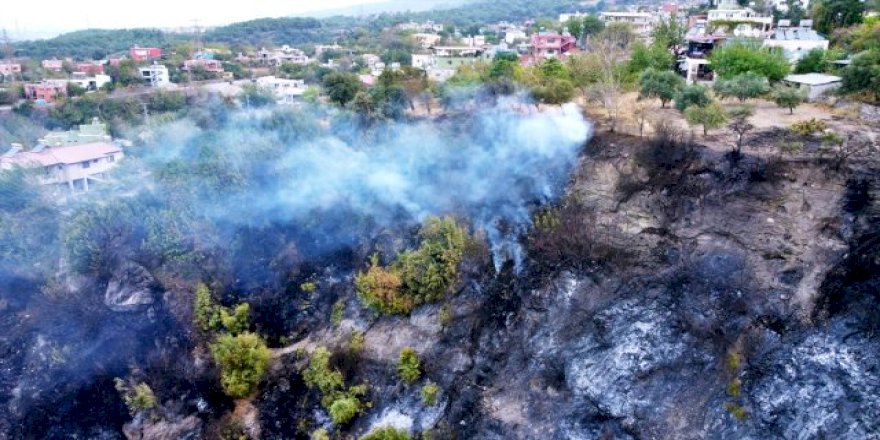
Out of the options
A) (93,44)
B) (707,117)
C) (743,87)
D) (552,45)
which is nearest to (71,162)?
(707,117)

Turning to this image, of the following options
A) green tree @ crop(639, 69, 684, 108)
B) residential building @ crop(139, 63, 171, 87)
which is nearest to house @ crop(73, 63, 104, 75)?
residential building @ crop(139, 63, 171, 87)

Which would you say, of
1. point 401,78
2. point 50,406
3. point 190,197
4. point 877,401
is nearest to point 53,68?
point 401,78

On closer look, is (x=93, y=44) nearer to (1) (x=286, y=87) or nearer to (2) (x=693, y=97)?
(1) (x=286, y=87)

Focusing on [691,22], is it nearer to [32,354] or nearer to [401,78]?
[401,78]

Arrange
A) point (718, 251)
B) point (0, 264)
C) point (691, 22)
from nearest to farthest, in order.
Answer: point (718, 251) < point (0, 264) < point (691, 22)

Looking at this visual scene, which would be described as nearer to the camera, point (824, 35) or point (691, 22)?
point (824, 35)

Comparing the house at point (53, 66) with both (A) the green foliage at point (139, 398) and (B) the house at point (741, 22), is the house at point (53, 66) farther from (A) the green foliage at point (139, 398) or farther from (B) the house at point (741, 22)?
(B) the house at point (741, 22)

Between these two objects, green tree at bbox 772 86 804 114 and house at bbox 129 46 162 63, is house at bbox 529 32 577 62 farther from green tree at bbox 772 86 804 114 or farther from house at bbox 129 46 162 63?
house at bbox 129 46 162 63

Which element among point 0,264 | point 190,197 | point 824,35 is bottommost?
point 0,264

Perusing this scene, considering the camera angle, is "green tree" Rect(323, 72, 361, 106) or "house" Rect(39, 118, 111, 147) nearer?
"house" Rect(39, 118, 111, 147)
